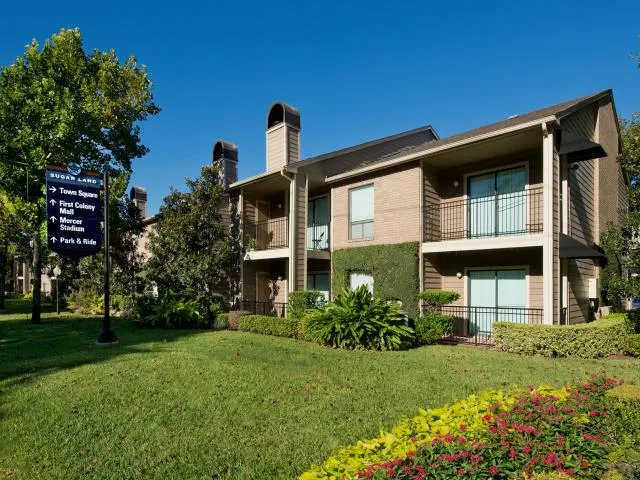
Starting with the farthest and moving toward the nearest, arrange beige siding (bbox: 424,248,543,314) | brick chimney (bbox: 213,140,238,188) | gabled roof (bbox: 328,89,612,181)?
brick chimney (bbox: 213,140,238,188) → beige siding (bbox: 424,248,543,314) → gabled roof (bbox: 328,89,612,181)

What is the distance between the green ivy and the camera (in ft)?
43.3

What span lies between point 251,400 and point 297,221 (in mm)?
9596

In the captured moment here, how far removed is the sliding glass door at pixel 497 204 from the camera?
498 inches

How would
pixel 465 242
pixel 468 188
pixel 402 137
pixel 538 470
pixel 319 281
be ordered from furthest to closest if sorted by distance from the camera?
1. pixel 402 137
2. pixel 319 281
3. pixel 468 188
4. pixel 465 242
5. pixel 538 470

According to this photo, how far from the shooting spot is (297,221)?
49.6 ft

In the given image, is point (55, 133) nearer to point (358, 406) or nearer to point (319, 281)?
point (319, 281)

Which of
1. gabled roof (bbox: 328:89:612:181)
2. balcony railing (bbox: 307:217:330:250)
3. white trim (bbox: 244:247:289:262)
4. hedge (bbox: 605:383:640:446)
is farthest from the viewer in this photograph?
balcony railing (bbox: 307:217:330:250)

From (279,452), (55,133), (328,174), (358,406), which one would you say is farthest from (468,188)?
(55,133)

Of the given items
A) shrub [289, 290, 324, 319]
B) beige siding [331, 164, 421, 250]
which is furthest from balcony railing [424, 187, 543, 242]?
shrub [289, 290, 324, 319]

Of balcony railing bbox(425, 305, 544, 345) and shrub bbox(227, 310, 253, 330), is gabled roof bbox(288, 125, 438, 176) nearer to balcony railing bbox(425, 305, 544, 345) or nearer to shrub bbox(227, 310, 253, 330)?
shrub bbox(227, 310, 253, 330)

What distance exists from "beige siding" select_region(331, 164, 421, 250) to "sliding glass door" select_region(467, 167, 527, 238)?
6.14ft

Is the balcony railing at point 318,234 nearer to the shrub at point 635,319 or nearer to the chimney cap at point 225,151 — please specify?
the chimney cap at point 225,151

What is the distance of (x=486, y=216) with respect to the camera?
43.7ft

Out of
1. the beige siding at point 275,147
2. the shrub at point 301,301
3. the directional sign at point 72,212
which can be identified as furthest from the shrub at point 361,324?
the beige siding at point 275,147
